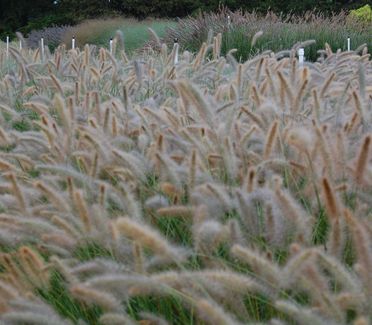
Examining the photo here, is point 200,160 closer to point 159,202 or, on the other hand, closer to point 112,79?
point 159,202

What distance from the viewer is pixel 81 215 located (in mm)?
1790

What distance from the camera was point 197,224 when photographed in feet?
5.75

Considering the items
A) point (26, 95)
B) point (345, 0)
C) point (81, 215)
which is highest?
point (81, 215)

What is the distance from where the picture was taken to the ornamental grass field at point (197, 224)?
1463 mm

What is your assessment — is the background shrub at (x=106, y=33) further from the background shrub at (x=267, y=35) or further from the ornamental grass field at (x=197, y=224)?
the ornamental grass field at (x=197, y=224)

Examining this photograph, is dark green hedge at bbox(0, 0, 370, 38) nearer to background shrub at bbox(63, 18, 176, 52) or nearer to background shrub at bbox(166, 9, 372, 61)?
background shrub at bbox(63, 18, 176, 52)

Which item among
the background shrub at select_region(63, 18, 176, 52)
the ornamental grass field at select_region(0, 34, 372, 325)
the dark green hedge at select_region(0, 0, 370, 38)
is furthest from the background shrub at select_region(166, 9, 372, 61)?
the dark green hedge at select_region(0, 0, 370, 38)

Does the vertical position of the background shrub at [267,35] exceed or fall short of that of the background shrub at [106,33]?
it exceeds it

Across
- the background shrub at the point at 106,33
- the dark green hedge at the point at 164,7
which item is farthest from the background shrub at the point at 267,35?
the dark green hedge at the point at 164,7

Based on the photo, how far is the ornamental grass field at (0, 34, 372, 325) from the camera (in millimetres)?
1463

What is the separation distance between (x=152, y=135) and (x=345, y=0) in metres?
27.6

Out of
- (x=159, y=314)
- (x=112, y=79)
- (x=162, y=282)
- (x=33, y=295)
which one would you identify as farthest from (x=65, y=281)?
(x=112, y=79)

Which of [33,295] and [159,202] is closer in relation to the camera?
[33,295]

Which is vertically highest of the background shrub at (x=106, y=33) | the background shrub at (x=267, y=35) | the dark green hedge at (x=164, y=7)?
the background shrub at (x=267, y=35)
